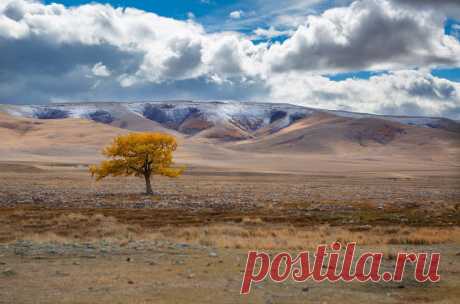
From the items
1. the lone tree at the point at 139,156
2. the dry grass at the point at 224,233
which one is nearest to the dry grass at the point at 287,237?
the dry grass at the point at 224,233

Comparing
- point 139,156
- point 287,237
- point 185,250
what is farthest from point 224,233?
point 139,156

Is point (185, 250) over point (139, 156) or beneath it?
beneath

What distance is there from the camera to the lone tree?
2147 inches

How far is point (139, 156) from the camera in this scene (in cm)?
5525

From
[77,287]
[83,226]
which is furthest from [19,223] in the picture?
[77,287]

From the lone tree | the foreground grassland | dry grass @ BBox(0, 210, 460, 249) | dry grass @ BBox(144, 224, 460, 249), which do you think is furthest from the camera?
the lone tree

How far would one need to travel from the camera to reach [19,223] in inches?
1156

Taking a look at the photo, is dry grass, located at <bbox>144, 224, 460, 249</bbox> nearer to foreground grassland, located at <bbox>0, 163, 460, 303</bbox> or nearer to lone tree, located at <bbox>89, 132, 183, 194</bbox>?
foreground grassland, located at <bbox>0, 163, 460, 303</bbox>

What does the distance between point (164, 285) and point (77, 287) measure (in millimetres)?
1950

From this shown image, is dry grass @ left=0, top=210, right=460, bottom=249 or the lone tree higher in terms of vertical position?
the lone tree

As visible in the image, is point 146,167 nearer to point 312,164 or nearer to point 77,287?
point 77,287

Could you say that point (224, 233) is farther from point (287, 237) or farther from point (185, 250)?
point (185, 250)

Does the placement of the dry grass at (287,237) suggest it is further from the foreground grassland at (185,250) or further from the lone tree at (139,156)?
the lone tree at (139,156)

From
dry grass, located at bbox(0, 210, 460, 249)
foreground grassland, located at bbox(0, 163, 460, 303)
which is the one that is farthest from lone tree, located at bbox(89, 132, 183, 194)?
dry grass, located at bbox(0, 210, 460, 249)
